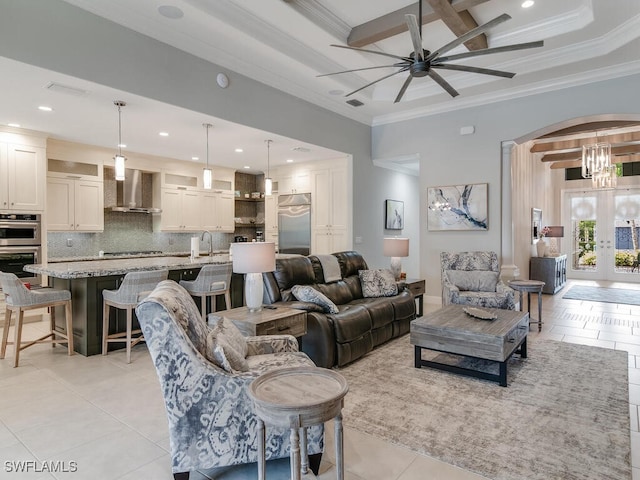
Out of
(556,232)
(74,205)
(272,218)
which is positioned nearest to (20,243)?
(74,205)

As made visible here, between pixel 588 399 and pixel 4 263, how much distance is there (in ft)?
22.1

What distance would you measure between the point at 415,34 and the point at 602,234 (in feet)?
33.3

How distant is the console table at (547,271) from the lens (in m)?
7.91

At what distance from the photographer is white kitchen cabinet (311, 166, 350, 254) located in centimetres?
695

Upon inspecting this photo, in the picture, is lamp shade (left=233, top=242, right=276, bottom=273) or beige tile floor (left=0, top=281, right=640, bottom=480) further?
lamp shade (left=233, top=242, right=276, bottom=273)

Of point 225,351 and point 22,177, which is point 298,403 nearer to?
point 225,351

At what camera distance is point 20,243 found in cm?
518

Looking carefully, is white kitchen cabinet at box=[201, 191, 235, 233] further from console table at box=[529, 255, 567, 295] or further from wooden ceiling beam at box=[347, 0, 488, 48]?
console table at box=[529, 255, 567, 295]

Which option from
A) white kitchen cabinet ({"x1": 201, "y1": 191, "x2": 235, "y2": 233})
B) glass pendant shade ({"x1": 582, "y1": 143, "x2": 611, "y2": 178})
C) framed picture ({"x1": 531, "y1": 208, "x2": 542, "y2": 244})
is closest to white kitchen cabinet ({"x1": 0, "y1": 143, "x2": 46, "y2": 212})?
white kitchen cabinet ({"x1": 201, "y1": 191, "x2": 235, "y2": 233})

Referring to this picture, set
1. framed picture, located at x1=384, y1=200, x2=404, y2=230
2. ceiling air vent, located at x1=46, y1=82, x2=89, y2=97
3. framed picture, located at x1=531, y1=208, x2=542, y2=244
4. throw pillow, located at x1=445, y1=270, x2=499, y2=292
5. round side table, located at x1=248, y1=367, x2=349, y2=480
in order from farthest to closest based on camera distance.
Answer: framed picture, located at x1=531, y1=208, x2=542, y2=244 → framed picture, located at x1=384, y1=200, x2=404, y2=230 → throw pillow, located at x1=445, y1=270, x2=499, y2=292 → ceiling air vent, located at x1=46, y1=82, x2=89, y2=97 → round side table, located at x1=248, y1=367, x2=349, y2=480

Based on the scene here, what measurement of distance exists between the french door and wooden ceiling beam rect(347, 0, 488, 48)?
9.04 m

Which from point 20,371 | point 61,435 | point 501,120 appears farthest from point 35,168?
point 501,120

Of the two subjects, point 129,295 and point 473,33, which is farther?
point 129,295

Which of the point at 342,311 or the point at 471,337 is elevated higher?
the point at 342,311
